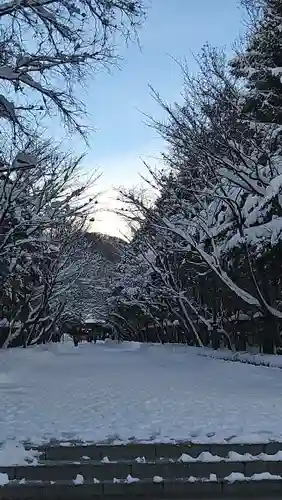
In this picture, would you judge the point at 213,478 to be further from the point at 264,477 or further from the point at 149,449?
the point at 149,449

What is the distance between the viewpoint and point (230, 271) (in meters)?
24.4

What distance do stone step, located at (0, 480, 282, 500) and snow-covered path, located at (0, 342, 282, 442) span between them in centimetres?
114

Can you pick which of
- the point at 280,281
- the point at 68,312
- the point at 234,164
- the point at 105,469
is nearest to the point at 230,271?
the point at 280,281

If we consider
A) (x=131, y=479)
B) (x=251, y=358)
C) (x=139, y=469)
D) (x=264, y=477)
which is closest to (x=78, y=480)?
(x=131, y=479)

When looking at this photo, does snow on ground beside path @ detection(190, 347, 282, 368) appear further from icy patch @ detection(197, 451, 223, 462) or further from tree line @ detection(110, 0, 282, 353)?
icy patch @ detection(197, 451, 223, 462)

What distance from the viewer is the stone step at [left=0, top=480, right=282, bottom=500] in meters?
6.45

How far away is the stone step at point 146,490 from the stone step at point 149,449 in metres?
0.73

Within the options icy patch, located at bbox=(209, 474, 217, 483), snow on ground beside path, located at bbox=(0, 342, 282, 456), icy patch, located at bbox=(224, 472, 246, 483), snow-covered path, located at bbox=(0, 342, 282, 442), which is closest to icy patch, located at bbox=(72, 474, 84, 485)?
snow on ground beside path, located at bbox=(0, 342, 282, 456)

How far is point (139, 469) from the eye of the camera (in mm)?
7027

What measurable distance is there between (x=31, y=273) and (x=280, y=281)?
10767mm

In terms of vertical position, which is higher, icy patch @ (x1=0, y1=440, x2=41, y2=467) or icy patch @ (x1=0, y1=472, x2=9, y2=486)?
icy patch @ (x1=0, y1=440, x2=41, y2=467)

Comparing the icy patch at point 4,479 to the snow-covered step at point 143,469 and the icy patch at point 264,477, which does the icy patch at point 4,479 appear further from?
the icy patch at point 264,477

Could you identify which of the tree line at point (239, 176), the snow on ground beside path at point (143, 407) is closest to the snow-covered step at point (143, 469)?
the snow on ground beside path at point (143, 407)

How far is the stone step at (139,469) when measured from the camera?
6844 millimetres
